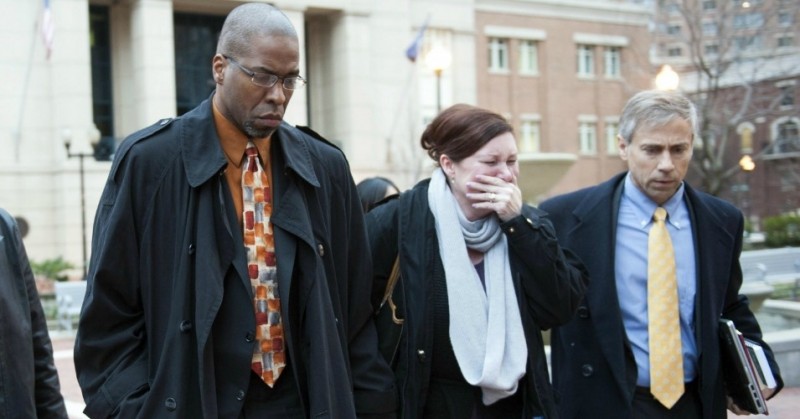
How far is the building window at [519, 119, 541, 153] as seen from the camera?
51719mm

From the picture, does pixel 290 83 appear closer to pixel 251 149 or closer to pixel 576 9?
pixel 251 149

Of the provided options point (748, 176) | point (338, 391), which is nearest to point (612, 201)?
point (338, 391)

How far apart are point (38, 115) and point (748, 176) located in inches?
1588

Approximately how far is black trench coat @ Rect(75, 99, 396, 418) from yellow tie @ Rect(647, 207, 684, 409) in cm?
153

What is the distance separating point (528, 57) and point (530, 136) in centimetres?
405

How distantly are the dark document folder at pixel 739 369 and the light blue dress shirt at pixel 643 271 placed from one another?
0.46 ft

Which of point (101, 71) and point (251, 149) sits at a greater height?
point (101, 71)

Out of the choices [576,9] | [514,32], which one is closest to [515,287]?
[514,32]

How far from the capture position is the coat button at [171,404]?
3195 millimetres

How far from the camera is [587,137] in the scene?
2132 inches

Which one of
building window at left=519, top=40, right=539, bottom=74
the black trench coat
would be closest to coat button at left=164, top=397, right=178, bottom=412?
the black trench coat

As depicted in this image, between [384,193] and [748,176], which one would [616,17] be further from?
[384,193]

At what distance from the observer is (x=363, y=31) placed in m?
41.9

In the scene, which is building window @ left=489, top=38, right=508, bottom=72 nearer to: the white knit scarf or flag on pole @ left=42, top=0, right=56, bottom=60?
flag on pole @ left=42, top=0, right=56, bottom=60
